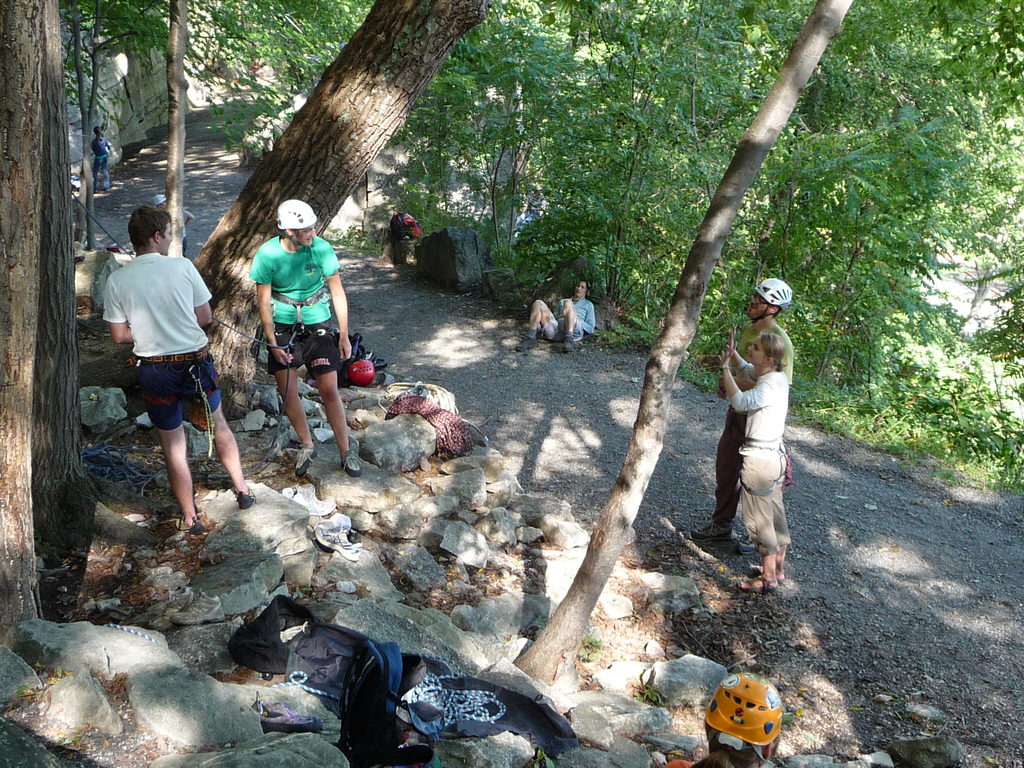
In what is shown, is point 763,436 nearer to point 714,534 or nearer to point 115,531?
point 714,534

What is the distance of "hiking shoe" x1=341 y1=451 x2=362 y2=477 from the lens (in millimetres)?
5984

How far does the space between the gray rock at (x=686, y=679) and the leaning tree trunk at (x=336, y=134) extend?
3896 mm

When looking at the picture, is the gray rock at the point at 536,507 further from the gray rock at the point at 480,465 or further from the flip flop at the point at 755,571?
the flip flop at the point at 755,571

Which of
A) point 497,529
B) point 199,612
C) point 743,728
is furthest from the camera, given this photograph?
point 497,529

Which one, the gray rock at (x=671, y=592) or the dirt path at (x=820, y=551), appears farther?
the gray rock at (x=671, y=592)

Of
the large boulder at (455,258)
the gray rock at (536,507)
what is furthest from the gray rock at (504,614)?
the large boulder at (455,258)

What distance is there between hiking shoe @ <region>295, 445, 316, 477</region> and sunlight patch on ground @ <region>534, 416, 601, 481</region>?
2.42m

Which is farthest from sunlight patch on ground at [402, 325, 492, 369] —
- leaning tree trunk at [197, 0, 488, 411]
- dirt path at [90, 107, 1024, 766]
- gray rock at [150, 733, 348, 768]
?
gray rock at [150, 733, 348, 768]

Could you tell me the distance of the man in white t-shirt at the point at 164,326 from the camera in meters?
4.39

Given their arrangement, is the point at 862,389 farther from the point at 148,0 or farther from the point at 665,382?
the point at 148,0

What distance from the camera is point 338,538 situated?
5219 millimetres

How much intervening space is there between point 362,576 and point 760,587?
109 inches

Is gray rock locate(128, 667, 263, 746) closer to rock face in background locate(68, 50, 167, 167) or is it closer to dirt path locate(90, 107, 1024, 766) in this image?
dirt path locate(90, 107, 1024, 766)

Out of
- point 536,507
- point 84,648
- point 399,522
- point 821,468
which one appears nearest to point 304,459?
point 399,522
